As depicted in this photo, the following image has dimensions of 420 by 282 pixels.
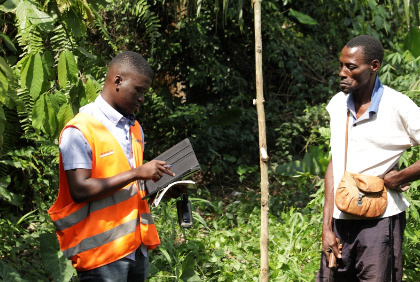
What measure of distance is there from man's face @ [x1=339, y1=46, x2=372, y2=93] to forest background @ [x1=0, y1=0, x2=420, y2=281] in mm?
1440

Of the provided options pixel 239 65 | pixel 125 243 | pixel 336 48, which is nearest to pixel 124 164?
pixel 125 243

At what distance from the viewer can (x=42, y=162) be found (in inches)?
215

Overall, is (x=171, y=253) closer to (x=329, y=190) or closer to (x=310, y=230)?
(x=310, y=230)

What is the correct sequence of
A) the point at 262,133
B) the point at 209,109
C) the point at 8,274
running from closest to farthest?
1. the point at 262,133
2. the point at 8,274
3. the point at 209,109

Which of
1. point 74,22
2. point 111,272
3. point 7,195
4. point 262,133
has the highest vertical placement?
point 74,22

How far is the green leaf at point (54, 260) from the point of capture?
4172mm

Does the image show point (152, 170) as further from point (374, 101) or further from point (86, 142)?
point (374, 101)

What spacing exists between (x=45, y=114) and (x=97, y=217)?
3.33ft

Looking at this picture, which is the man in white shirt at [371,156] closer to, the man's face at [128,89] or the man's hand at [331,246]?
the man's hand at [331,246]

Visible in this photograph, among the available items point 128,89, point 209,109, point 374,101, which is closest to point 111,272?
point 128,89

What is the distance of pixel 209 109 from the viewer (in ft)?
25.2

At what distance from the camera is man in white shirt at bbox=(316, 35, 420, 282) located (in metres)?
2.97

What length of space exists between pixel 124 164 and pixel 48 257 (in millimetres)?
1860

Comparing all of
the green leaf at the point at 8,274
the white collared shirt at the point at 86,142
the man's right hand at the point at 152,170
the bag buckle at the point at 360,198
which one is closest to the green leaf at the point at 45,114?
the white collared shirt at the point at 86,142
